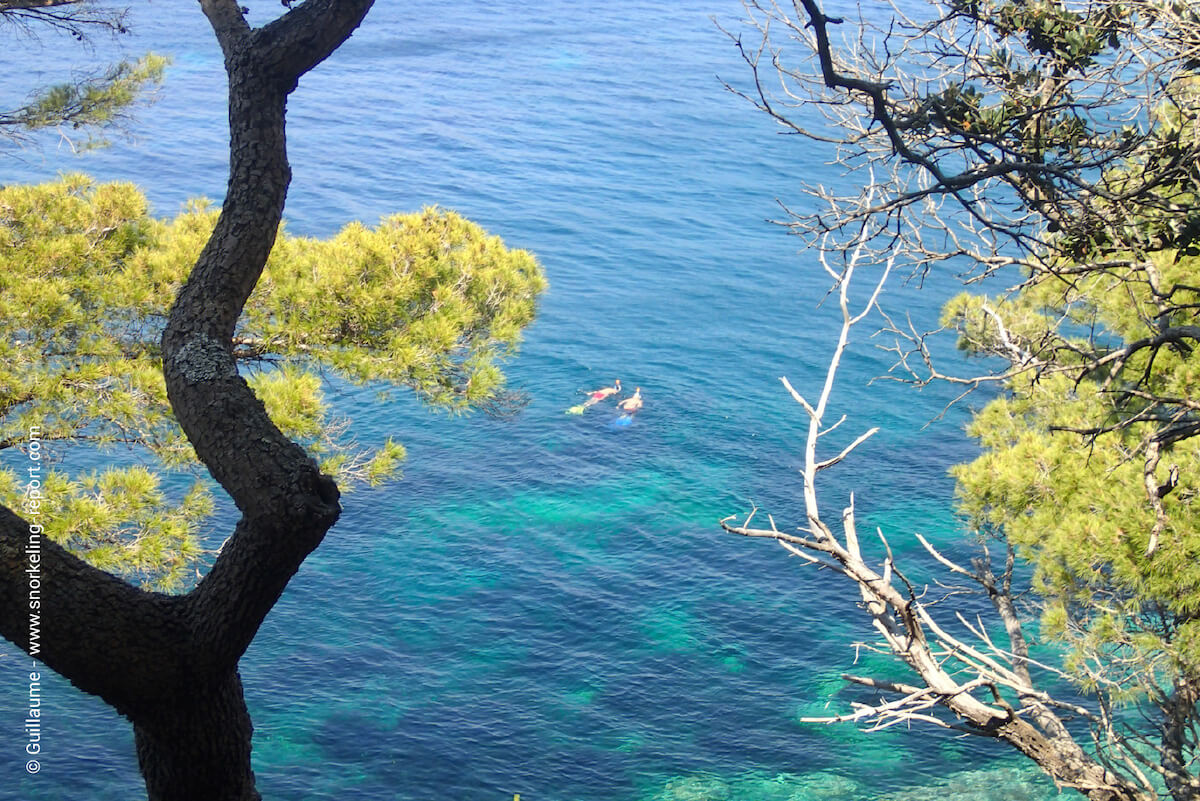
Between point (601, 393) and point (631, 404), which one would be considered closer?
point (631, 404)

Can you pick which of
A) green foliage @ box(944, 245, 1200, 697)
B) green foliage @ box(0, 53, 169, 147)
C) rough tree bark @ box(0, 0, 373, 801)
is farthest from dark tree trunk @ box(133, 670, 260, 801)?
green foliage @ box(0, 53, 169, 147)

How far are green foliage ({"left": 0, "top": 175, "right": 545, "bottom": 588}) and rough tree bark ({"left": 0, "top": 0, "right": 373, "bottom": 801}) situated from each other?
3918 mm

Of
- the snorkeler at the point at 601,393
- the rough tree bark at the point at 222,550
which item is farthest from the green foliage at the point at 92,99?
the snorkeler at the point at 601,393

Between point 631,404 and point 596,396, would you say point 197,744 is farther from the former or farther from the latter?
point 596,396

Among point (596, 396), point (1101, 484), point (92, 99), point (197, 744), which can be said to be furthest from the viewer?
point (596, 396)

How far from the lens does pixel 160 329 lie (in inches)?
333

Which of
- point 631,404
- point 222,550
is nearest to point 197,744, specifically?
point 222,550

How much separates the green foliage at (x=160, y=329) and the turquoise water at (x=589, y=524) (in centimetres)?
507

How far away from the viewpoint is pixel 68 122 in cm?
948

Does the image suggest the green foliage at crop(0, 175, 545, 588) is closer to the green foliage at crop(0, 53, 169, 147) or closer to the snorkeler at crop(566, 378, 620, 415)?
the green foliage at crop(0, 53, 169, 147)

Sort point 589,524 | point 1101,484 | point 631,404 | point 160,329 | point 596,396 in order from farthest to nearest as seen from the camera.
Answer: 1. point 596,396
2. point 631,404
3. point 589,524
4. point 160,329
5. point 1101,484

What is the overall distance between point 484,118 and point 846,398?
717 inches

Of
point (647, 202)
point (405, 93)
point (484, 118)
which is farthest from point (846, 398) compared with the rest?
point (405, 93)

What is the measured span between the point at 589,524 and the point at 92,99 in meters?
9.69
